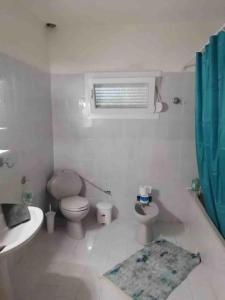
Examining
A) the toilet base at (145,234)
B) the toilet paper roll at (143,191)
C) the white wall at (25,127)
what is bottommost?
the toilet base at (145,234)

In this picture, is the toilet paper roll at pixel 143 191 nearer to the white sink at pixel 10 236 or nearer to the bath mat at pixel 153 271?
the bath mat at pixel 153 271

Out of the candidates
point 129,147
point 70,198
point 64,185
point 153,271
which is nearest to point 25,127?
point 64,185

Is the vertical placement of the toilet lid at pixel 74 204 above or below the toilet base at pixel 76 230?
above

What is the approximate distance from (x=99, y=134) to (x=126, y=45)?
1111mm

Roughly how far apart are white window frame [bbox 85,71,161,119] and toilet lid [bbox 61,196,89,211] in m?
1.04

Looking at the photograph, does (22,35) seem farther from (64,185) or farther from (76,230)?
(76,230)

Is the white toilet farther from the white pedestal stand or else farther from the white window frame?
the white pedestal stand

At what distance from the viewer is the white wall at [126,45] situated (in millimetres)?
2434

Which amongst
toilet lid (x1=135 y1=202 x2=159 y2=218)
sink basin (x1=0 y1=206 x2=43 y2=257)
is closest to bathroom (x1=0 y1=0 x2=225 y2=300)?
toilet lid (x1=135 y1=202 x2=159 y2=218)

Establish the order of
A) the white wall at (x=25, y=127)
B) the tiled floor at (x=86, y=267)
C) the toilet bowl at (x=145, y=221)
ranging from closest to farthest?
1. the tiled floor at (x=86, y=267)
2. the white wall at (x=25, y=127)
3. the toilet bowl at (x=145, y=221)

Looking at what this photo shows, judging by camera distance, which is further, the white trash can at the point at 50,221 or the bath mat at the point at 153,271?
the white trash can at the point at 50,221

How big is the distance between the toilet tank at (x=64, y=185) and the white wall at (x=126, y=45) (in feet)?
4.23

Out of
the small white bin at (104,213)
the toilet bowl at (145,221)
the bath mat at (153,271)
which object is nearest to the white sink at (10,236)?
the bath mat at (153,271)

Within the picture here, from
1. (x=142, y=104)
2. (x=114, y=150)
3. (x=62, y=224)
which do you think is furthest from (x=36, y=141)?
(x=142, y=104)
